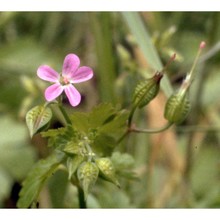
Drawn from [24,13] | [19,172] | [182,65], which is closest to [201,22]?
[182,65]

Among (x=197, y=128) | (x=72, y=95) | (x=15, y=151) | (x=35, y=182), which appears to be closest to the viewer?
(x=72, y=95)

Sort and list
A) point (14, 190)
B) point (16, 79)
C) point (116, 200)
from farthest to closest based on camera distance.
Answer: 1. point (16, 79)
2. point (14, 190)
3. point (116, 200)

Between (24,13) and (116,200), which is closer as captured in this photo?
(116,200)

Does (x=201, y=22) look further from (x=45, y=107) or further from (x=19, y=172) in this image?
(x=45, y=107)

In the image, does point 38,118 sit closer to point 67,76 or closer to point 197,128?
point 67,76

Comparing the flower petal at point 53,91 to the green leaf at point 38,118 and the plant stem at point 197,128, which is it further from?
the plant stem at point 197,128

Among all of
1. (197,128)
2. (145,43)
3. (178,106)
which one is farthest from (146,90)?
(197,128)

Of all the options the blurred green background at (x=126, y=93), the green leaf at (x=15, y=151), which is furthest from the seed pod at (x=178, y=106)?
the green leaf at (x=15, y=151)
